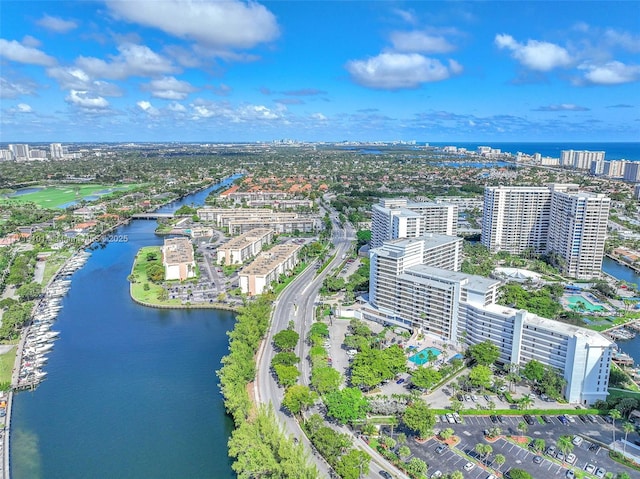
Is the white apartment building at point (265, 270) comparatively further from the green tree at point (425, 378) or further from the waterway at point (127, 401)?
the green tree at point (425, 378)

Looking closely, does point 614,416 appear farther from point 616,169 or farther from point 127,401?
point 616,169

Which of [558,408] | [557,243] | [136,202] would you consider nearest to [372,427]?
[558,408]

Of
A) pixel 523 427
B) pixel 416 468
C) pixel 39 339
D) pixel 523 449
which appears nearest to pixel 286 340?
pixel 416 468

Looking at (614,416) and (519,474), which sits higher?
(614,416)

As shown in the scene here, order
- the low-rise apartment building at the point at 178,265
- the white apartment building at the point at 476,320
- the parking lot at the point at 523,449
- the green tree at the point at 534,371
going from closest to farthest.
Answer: the parking lot at the point at 523,449
the white apartment building at the point at 476,320
the green tree at the point at 534,371
the low-rise apartment building at the point at 178,265

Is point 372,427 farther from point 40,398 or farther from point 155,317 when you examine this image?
point 155,317

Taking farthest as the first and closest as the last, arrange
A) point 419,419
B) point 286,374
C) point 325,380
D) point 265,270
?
point 265,270 → point 286,374 → point 325,380 → point 419,419

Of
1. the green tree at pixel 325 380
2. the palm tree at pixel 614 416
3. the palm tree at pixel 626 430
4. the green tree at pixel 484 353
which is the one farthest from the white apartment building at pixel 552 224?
the green tree at pixel 325 380
